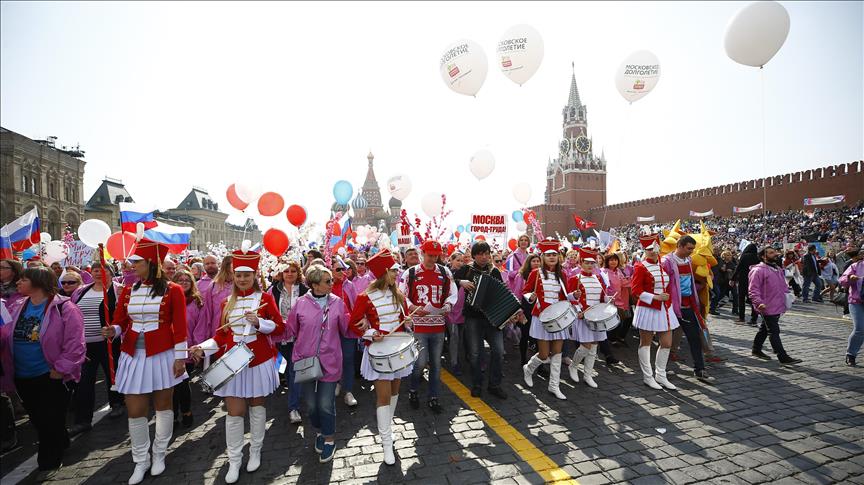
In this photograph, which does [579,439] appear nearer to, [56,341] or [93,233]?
[56,341]

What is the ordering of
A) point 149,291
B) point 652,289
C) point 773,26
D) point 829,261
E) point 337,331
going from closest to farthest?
point 149,291 < point 337,331 < point 652,289 < point 773,26 < point 829,261

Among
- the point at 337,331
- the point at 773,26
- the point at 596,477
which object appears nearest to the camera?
the point at 596,477

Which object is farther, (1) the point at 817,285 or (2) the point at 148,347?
(1) the point at 817,285

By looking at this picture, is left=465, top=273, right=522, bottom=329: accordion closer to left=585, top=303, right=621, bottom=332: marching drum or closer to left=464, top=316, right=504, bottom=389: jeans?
left=464, top=316, right=504, bottom=389: jeans

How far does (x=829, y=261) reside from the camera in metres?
16.0

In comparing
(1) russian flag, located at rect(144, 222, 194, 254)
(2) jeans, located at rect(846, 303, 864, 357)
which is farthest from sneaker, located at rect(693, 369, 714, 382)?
(1) russian flag, located at rect(144, 222, 194, 254)

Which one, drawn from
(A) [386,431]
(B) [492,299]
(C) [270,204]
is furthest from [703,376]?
(C) [270,204]

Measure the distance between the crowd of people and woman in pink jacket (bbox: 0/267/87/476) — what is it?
14mm

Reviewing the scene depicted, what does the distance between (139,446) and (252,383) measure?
1.26m

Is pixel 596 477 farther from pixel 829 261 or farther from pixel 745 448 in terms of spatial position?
pixel 829 261

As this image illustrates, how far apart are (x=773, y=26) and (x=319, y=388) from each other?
35.1ft

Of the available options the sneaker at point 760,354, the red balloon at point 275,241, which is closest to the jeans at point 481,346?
the red balloon at point 275,241

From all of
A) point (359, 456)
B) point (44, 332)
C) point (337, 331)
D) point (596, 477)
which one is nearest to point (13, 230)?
point (44, 332)

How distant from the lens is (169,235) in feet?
25.1
